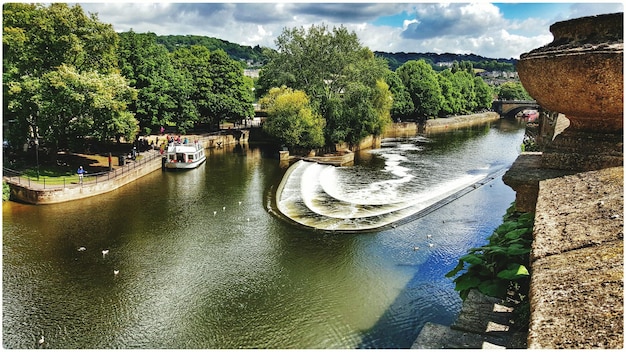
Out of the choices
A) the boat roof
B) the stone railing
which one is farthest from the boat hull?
the stone railing

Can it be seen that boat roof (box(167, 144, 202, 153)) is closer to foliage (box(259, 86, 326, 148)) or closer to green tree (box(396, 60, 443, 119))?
foliage (box(259, 86, 326, 148))

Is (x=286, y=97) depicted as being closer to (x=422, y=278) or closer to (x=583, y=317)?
(x=422, y=278)

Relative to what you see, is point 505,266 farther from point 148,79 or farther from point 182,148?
point 148,79

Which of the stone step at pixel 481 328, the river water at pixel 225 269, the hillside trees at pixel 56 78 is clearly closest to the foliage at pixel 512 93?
the river water at pixel 225 269

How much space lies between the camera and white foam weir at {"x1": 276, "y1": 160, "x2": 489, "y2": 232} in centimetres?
2702

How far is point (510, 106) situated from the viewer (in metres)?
114

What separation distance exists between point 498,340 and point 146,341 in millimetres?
11008

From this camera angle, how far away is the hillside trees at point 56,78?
104 feet

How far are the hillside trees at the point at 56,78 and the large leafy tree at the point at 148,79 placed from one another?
324 inches

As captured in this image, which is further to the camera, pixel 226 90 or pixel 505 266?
pixel 226 90

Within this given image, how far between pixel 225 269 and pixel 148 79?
99.3ft

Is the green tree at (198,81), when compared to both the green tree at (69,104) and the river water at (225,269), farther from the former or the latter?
the river water at (225,269)

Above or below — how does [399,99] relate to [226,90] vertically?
below

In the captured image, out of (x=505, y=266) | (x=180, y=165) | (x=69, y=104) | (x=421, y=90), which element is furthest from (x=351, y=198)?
(x=421, y=90)
